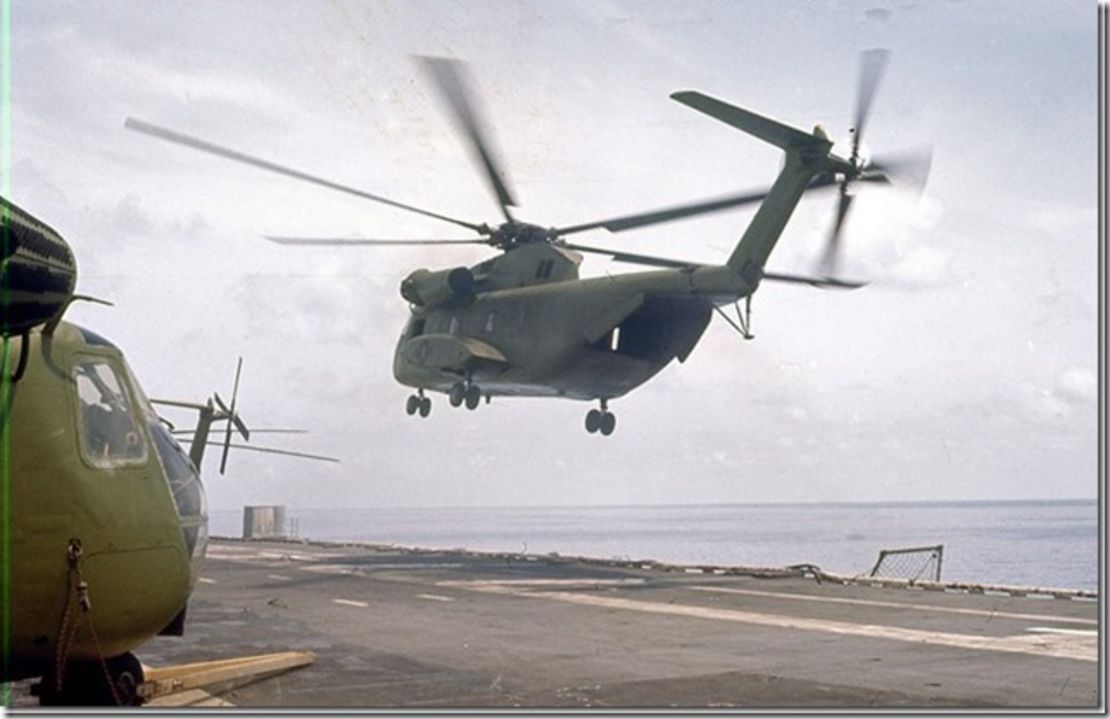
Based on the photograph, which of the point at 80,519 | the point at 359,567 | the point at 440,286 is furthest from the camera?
the point at 440,286

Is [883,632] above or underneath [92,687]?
above

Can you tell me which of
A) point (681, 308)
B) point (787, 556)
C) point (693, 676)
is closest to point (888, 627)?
point (693, 676)

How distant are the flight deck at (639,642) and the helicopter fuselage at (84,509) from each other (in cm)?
246

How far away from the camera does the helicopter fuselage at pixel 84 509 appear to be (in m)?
6.98

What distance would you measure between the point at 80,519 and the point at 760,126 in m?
23.4

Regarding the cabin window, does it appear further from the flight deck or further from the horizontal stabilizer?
the flight deck

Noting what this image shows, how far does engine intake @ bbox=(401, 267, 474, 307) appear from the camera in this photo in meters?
32.8

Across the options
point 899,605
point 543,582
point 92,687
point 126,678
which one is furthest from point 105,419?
point 543,582

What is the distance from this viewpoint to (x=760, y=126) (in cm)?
2833

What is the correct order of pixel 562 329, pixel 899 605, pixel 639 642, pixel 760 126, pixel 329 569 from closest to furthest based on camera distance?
pixel 639 642, pixel 899 605, pixel 760 126, pixel 329 569, pixel 562 329

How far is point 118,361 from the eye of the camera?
8.05 metres

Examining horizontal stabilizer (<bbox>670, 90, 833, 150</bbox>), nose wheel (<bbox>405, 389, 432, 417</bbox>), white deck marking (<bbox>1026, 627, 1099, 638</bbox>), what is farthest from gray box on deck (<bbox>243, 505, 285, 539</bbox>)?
white deck marking (<bbox>1026, 627, 1099, 638</bbox>)

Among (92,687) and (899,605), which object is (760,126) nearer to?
(899,605)

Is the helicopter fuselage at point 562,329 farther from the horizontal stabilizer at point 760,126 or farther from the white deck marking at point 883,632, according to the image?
the white deck marking at point 883,632
